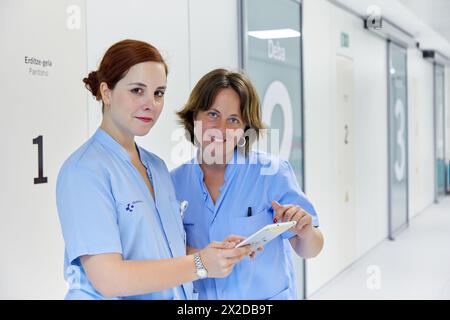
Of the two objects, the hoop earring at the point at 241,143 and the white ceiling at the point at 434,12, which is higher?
the white ceiling at the point at 434,12

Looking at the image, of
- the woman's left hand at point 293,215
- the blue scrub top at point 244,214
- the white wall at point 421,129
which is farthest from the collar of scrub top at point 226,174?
the white wall at point 421,129

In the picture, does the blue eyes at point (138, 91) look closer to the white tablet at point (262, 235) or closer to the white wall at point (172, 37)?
the white tablet at point (262, 235)

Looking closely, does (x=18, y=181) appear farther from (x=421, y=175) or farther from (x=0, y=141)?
(x=421, y=175)

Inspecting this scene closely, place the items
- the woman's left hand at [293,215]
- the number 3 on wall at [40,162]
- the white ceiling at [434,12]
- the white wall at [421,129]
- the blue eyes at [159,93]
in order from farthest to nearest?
1. the white wall at [421,129]
2. the white ceiling at [434,12]
3. the number 3 on wall at [40,162]
4. the woman's left hand at [293,215]
5. the blue eyes at [159,93]

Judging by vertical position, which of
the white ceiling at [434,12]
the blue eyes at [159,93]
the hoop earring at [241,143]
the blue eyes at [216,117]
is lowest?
the hoop earring at [241,143]

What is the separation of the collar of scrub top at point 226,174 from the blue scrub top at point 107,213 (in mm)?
201

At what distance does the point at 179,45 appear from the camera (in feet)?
5.86

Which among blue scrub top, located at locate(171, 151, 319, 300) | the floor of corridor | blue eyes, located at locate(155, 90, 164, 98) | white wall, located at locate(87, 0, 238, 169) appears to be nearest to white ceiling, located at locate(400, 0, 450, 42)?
white wall, located at locate(87, 0, 238, 169)

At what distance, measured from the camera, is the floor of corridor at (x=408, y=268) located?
2.61 metres

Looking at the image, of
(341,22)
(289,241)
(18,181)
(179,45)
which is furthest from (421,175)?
(18,181)

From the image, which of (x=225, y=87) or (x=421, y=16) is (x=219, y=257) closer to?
(x=225, y=87)

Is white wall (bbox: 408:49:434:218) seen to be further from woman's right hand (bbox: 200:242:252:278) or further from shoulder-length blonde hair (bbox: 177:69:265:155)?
woman's right hand (bbox: 200:242:252:278)

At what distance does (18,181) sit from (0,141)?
97 millimetres

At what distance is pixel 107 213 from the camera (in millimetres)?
861
